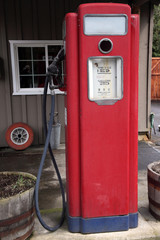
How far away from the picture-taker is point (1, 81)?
5867 mm

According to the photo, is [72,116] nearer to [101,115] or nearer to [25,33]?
[101,115]

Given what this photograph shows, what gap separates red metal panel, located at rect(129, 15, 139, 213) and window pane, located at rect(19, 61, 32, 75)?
4.03m

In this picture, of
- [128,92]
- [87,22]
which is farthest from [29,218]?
[87,22]

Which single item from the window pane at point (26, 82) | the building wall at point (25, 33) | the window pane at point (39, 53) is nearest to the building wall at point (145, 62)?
the building wall at point (25, 33)

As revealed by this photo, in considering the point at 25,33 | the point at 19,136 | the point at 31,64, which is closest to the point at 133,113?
the point at 19,136

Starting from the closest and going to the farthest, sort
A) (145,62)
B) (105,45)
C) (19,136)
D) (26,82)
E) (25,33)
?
(105,45), (25,33), (19,136), (26,82), (145,62)

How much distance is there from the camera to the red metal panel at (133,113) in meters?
2.38

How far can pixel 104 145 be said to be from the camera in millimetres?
2445

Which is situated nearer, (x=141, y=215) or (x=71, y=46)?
(x=71, y=46)

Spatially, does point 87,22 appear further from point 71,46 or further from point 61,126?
point 61,126

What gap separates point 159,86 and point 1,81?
1402 cm

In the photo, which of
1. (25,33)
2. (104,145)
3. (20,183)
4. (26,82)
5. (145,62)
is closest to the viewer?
(104,145)

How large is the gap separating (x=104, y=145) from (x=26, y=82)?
4.06 m

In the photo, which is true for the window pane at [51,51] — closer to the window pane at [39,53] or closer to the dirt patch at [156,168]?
the window pane at [39,53]
